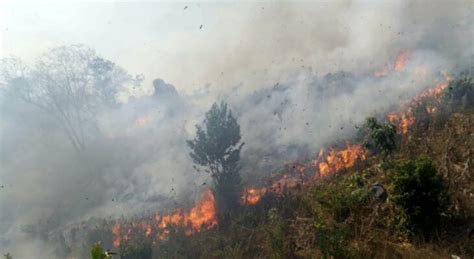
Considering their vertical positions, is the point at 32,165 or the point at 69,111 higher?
the point at 69,111

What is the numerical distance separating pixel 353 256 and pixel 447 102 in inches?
606

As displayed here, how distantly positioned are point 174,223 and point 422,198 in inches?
713

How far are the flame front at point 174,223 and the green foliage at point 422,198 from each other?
610 inches

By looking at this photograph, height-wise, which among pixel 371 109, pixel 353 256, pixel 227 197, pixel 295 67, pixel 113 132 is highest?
pixel 295 67

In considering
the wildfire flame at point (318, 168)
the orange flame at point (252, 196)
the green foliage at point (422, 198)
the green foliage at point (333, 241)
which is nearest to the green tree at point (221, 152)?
the orange flame at point (252, 196)

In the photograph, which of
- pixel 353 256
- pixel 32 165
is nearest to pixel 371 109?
pixel 353 256

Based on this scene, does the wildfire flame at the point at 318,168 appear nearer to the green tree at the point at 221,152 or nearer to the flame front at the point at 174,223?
the green tree at the point at 221,152

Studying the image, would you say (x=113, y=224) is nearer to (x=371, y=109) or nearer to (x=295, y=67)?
(x=371, y=109)

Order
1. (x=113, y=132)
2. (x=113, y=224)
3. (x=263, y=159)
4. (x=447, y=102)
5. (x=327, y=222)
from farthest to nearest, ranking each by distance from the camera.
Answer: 1. (x=113, y=132)
2. (x=263, y=159)
3. (x=113, y=224)
4. (x=447, y=102)
5. (x=327, y=222)

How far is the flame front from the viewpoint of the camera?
75.8ft

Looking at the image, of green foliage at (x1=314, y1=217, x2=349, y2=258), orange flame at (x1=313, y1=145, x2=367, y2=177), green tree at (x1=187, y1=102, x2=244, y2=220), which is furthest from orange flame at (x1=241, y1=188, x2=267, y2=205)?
green foliage at (x1=314, y1=217, x2=349, y2=258)

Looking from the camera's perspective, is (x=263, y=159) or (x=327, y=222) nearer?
(x=327, y=222)

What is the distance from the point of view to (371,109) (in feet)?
96.1

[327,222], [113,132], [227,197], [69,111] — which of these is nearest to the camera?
[327,222]
